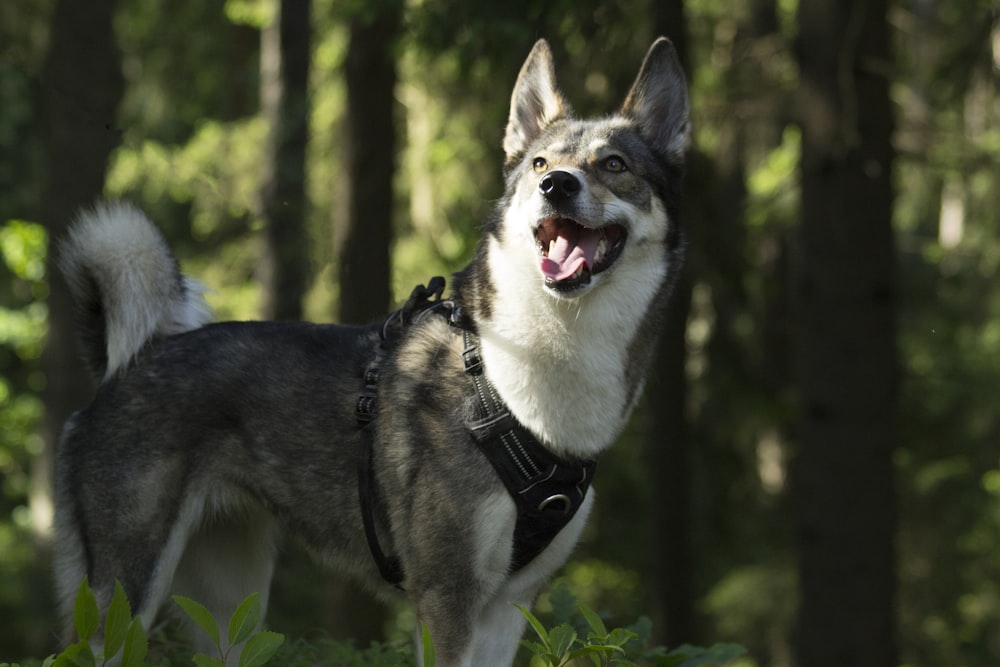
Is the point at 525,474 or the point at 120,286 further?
the point at 120,286

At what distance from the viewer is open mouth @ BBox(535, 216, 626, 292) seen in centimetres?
427

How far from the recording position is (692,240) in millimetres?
12117

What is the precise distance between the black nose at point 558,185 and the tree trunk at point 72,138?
208 inches

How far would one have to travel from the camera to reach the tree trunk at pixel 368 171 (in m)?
11.5

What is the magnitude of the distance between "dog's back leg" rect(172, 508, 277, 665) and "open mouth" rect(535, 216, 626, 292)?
1745 mm

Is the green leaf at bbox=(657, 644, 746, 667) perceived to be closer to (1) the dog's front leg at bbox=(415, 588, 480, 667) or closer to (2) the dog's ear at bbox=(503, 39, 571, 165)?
(1) the dog's front leg at bbox=(415, 588, 480, 667)

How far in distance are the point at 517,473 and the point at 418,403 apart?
47cm

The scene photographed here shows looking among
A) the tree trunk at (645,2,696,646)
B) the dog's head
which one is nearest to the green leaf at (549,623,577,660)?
the dog's head

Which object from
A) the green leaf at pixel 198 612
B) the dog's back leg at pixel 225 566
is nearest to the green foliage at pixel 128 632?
the green leaf at pixel 198 612

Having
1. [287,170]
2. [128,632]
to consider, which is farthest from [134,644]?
[287,170]

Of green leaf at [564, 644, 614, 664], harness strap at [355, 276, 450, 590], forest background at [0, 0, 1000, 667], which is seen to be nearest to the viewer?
green leaf at [564, 644, 614, 664]

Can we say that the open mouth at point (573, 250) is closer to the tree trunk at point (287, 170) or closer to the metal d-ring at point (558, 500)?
the metal d-ring at point (558, 500)

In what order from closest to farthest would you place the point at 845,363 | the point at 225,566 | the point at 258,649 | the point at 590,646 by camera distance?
1. the point at 258,649
2. the point at 590,646
3. the point at 225,566
4. the point at 845,363

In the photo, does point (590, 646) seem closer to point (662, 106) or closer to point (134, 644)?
point (134, 644)
